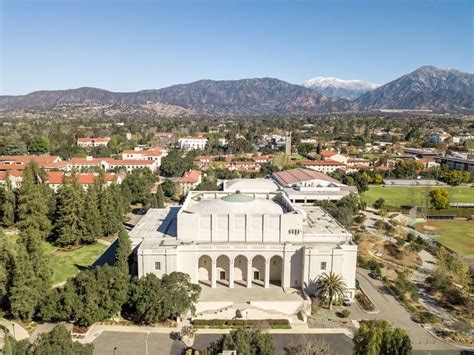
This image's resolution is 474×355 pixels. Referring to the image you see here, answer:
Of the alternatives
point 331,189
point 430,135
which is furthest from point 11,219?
point 430,135

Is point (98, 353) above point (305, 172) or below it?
below

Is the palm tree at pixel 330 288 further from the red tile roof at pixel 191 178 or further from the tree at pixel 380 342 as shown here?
the red tile roof at pixel 191 178

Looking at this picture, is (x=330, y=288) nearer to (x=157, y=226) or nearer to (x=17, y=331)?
(x=157, y=226)

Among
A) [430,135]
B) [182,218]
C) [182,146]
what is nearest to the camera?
[182,218]

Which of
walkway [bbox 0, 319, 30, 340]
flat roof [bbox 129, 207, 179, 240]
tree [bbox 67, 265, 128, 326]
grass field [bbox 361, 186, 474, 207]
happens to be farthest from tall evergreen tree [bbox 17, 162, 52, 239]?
grass field [bbox 361, 186, 474, 207]

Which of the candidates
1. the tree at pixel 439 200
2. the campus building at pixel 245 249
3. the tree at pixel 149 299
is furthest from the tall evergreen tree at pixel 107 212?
the tree at pixel 439 200

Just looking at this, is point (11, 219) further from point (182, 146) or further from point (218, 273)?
point (182, 146)
